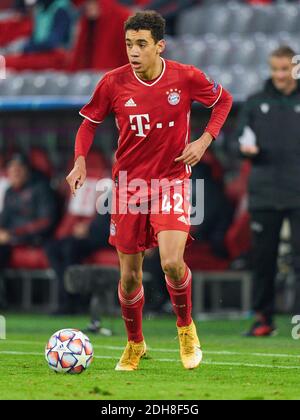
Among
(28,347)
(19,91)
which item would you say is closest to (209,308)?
(19,91)

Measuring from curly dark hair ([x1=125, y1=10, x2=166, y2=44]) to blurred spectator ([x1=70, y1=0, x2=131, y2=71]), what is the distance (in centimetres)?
741

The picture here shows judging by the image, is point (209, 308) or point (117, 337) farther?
point (209, 308)

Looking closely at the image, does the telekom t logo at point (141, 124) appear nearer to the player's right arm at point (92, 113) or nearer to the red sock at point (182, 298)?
the player's right arm at point (92, 113)

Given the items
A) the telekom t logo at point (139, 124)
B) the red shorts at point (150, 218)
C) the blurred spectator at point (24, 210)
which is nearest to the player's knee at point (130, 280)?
the red shorts at point (150, 218)

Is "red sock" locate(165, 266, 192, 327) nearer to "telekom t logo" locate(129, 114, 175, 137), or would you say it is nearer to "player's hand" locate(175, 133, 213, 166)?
"player's hand" locate(175, 133, 213, 166)

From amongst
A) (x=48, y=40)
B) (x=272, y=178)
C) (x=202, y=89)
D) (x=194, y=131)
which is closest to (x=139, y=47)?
(x=202, y=89)

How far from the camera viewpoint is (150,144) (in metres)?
8.30

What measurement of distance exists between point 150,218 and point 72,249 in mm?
6678

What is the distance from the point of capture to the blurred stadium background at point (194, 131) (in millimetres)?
14570

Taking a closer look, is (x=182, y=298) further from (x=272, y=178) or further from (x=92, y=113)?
(x=272, y=178)

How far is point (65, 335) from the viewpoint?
8.20 metres

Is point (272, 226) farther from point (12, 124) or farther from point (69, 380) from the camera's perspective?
point (12, 124)

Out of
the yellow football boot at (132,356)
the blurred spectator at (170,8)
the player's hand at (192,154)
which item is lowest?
the yellow football boot at (132,356)
